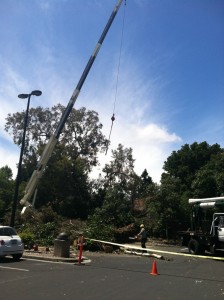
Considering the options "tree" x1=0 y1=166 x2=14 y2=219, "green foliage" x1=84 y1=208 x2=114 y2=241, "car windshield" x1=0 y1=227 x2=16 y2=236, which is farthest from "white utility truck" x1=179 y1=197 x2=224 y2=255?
"tree" x1=0 y1=166 x2=14 y2=219

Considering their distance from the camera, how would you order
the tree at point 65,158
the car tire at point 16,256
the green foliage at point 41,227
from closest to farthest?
the car tire at point 16,256
the green foliage at point 41,227
the tree at point 65,158

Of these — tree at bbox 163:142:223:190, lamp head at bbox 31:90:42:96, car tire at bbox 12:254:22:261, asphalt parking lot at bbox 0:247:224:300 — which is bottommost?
asphalt parking lot at bbox 0:247:224:300

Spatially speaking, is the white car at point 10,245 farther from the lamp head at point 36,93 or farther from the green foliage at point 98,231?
the lamp head at point 36,93

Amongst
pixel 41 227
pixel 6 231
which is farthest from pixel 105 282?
pixel 41 227

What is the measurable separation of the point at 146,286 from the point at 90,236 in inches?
530

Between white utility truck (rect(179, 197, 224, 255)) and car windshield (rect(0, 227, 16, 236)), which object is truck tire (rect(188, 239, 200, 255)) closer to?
white utility truck (rect(179, 197, 224, 255))

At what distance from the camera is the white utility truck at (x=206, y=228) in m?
19.5

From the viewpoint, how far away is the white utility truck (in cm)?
1947

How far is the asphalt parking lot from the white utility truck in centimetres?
548

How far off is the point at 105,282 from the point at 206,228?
1204 centimetres

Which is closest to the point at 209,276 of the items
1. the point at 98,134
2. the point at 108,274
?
the point at 108,274

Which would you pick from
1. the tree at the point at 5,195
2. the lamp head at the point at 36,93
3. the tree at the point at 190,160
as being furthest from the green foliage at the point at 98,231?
the tree at the point at 190,160

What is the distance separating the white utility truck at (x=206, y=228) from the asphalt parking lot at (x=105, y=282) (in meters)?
5.48

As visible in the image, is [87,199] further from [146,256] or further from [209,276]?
[209,276]
